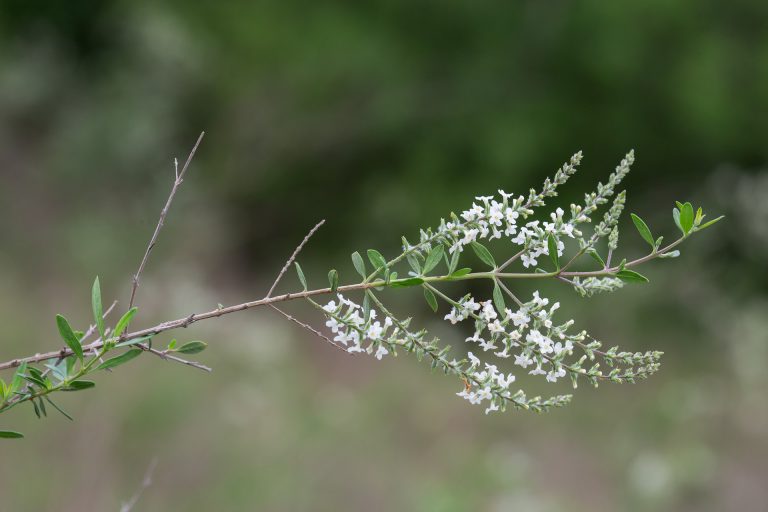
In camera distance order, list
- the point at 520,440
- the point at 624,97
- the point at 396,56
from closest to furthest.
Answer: the point at 520,440, the point at 624,97, the point at 396,56

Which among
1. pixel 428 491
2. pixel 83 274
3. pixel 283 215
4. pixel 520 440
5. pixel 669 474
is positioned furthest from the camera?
pixel 283 215

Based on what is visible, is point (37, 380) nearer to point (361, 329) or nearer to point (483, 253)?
point (361, 329)

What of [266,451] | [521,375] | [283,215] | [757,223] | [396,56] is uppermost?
[396,56]

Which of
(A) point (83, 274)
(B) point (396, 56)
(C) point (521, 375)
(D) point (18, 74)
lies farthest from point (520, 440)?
(D) point (18, 74)

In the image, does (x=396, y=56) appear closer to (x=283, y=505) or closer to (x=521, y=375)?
(x=521, y=375)

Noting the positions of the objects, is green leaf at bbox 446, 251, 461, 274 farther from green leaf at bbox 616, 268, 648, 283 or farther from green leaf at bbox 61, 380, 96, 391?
green leaf at bbox 61, 380, 96, 391

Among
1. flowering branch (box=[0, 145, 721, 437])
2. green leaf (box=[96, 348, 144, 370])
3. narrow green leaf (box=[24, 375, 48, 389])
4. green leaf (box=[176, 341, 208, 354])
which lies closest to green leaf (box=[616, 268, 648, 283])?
flowering branch (box=[0, 145, 721, 437])

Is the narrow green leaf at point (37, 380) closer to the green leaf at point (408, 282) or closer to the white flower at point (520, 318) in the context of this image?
the green leaf at point (408, 282)
